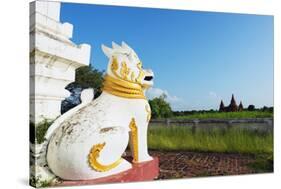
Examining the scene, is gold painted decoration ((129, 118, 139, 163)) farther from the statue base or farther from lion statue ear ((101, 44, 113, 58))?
lion statue ear ((101, 44, 113, 58))

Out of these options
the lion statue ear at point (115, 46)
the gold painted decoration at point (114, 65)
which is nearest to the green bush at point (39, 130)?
the gold painted decoration at point (114, 65)

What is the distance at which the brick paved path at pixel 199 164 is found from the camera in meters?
7.06

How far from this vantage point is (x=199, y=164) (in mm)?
7250

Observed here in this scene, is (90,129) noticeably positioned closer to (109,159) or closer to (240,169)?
(109,159)

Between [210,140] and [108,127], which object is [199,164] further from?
[108,127]

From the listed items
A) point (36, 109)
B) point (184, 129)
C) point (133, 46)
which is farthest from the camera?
point (184, 129)

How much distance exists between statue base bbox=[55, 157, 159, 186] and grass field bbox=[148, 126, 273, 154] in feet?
0.77

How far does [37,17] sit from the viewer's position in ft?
20.5

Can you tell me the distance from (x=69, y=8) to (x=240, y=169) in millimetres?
3010

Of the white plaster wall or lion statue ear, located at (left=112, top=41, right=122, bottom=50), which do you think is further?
lion statue ear, located at (left=112, top=41, right=122, bottom=50)

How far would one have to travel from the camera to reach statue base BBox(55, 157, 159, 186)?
21.0 ft

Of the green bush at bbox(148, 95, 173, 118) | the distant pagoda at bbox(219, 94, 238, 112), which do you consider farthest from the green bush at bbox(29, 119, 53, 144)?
the distant pagoda at bbox(219, 94, 238, 112)

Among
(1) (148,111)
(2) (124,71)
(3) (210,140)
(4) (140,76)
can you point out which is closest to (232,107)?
(3) (210,140)

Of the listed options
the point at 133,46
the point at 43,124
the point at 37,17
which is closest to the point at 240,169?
the point at 133,46
